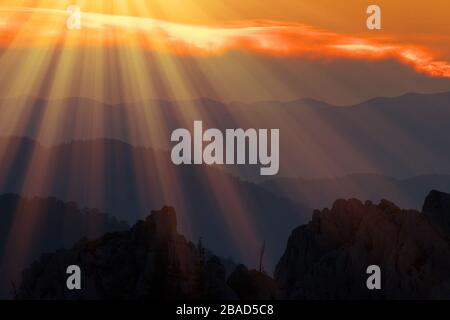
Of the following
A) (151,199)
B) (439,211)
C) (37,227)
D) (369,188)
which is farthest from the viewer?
(151,199)

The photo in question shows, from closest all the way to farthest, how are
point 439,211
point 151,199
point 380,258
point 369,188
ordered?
1. point 380,258
2. point 439,211
3. point 369,188
4. point 151,199

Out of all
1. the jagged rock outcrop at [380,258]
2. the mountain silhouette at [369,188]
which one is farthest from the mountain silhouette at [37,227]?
the jagged rock outcrop at [380,258]

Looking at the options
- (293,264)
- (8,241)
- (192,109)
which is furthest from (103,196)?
(293,264)

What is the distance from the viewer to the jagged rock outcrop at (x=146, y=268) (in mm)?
56125

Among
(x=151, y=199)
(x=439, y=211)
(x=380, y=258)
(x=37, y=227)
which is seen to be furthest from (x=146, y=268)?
(x=151, y=199)

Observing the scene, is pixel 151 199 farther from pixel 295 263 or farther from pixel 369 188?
pixel 295 263

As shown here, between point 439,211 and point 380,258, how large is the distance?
7.80 meters

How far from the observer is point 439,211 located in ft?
213

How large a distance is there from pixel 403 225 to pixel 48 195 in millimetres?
107181

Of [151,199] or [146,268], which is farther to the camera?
[151,199]

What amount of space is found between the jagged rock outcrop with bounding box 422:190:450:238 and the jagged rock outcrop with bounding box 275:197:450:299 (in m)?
0.87

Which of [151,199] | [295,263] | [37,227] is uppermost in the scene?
[151,199]

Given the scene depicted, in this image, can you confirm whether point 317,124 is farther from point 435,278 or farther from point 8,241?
point 435,278

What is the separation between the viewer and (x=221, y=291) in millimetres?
55875
